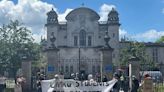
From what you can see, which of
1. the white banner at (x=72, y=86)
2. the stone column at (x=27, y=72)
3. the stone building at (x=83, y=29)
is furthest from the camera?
the stone building at (x=83, y=29)

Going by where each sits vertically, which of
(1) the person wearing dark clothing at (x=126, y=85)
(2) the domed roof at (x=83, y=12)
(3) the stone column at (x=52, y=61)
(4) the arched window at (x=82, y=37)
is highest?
(2) the domed roof at (x=83, y=12)

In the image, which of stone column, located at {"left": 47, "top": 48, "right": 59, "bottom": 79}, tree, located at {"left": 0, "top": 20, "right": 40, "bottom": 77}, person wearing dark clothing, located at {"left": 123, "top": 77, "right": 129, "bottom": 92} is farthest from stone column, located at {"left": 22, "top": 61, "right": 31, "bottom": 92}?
tree, located at {"left": 0, "top": 20, "right": 40, "bottom": 77}

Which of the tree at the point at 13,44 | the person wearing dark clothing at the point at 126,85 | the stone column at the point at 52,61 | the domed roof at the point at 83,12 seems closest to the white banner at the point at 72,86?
the person wearing dark clothing at the point at 126,85

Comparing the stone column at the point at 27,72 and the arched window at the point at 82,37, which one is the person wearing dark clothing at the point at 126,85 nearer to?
the stone column at the point at 27,72

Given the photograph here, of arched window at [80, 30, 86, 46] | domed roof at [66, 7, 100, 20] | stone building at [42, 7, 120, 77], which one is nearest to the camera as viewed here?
domed roof at [66, 7, 100, 20]

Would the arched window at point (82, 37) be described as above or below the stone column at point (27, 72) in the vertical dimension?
above

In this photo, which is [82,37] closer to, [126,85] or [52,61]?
[52,61]

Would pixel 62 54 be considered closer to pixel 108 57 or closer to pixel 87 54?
pixel 87 54

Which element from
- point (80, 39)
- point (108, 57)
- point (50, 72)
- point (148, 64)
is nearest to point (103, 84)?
point (108, 57)

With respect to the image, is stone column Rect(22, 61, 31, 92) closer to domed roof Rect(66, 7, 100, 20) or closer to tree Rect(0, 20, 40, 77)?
tree Rect(0, 20, 40, 77)

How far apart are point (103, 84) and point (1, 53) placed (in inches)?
1358

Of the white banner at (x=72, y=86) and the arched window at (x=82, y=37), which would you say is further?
the arched window at (x=82, y=37)

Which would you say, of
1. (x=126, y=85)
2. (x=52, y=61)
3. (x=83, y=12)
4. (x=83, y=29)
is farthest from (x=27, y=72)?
(x=83, y=29)

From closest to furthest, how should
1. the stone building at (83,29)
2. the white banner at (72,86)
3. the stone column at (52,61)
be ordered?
the white banner at (72,86), the stone column at (52,61), the stone building at (83,29)
